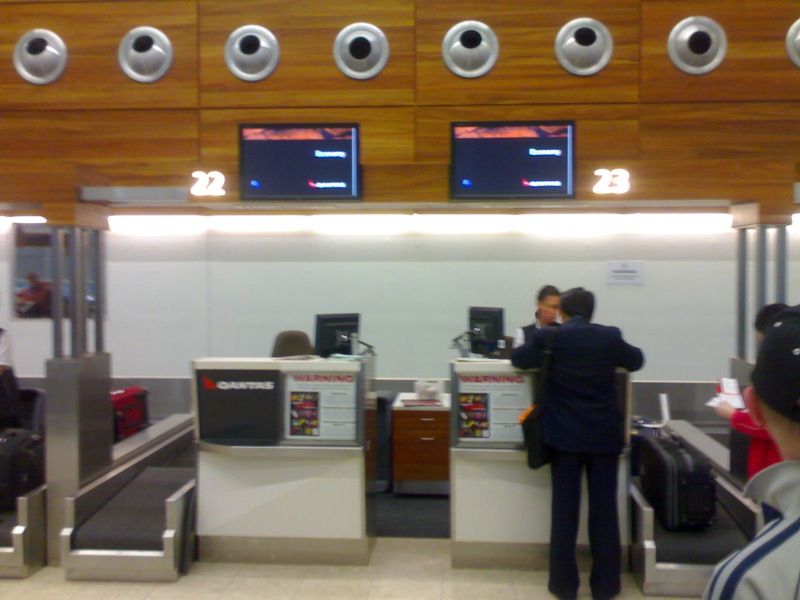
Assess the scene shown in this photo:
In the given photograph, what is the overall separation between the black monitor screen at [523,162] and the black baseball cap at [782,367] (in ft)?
12.1

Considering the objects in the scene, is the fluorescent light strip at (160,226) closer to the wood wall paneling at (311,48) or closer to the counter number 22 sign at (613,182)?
the wood wall paneling at (311,48)

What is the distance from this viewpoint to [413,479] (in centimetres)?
619

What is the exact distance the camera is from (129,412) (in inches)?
250

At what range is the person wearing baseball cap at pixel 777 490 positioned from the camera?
0.96 metres

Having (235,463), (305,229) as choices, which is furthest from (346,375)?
(305,229)

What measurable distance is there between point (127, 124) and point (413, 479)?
332 centimetres

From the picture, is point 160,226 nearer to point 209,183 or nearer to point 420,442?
point 209,183

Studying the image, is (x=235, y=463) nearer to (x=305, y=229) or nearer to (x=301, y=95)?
(x=301, y=95)

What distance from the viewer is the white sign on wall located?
273 inches

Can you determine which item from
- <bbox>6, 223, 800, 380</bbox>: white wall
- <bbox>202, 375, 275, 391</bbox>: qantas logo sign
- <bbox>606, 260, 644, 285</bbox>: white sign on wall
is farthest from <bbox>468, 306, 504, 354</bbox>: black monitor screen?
<bbox>202, 375, 275, 391</bbox>: qantas logo sign

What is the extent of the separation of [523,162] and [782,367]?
3808 millimetres

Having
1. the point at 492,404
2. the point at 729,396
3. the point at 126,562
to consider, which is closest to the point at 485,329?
the point at 492,404

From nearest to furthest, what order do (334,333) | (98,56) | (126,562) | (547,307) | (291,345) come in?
1. (126,562)
2. (98,56)
3. (547,307)
4. (334,333)
5. (291,345)

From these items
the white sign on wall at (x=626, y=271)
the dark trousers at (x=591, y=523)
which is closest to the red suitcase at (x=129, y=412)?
the dark trousers at (x=591, y=523)
